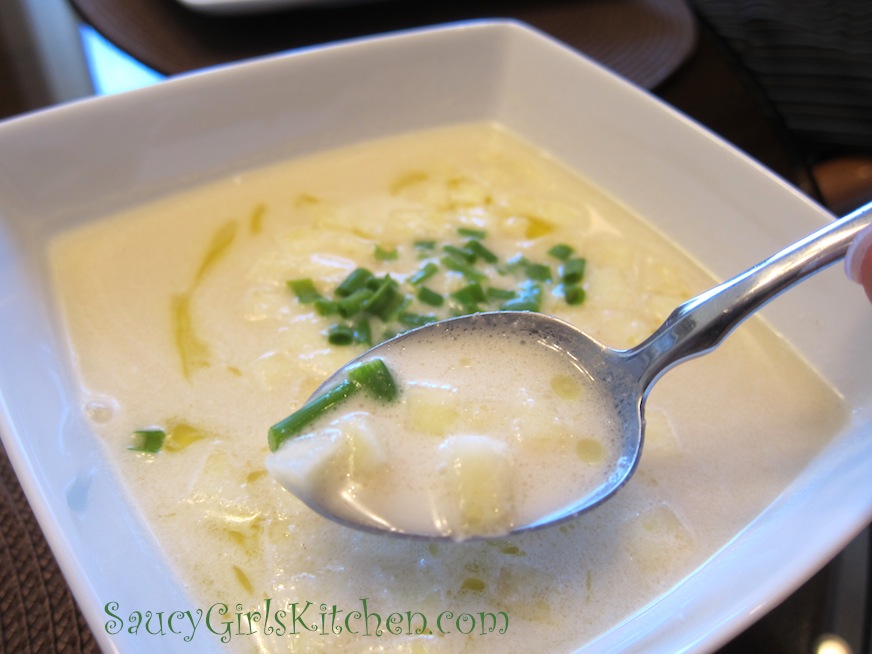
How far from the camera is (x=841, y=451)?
43.6 inches

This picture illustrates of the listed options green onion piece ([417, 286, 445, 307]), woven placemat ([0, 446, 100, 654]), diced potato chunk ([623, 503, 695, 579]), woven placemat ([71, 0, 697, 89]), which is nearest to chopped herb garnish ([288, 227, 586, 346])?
green onion piece ([417, 286, 445, 307])

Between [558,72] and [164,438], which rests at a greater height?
[558,72]

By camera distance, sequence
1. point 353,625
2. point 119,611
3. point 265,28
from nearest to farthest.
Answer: point 119,611 → point 353,625 → point 265,28

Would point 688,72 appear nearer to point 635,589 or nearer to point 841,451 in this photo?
point 841,451

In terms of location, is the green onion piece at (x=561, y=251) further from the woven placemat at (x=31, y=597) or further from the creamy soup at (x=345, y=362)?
the woven placemat at (x=31, y=597)

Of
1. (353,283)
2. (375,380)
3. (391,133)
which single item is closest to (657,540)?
(375,380)

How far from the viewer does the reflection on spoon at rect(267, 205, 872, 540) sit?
35.1 inches

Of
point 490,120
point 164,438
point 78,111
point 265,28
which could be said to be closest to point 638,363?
point 164,438

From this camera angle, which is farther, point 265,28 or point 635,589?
point 265,28

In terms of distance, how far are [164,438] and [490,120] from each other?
1.19m

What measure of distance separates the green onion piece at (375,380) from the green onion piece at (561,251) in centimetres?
62

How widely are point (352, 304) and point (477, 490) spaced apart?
1.67 feet

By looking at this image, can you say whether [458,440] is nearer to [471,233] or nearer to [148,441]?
[148,441]

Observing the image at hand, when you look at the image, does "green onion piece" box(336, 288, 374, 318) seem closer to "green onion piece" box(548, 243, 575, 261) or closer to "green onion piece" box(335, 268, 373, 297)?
"green onion piece" box(335, 268, 373, 297)
